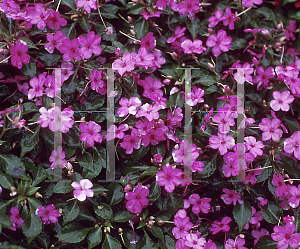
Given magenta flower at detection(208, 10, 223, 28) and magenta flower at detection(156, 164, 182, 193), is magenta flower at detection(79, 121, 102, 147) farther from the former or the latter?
magenta flower at detection(208, 10, 223, 28)

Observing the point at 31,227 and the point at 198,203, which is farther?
the point at 198,203

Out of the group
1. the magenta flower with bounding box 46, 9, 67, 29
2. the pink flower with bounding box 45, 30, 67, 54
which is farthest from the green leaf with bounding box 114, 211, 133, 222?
the magenta flower with bounding box 46, 9, 67, 29

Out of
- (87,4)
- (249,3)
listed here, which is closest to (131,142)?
(87,4)

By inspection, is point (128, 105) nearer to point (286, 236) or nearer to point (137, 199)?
point (137, 199)

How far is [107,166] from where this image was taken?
1.56 meters

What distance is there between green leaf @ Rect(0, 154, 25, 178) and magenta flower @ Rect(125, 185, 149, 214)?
0.51 meters

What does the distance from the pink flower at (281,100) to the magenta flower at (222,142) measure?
→ 1.25ft

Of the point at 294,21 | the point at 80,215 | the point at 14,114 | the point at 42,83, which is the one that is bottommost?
the point at 80,215

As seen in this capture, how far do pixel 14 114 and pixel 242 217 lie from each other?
1.25m

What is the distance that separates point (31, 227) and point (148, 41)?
3.61 feet

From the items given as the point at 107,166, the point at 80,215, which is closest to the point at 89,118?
the point at 107,166

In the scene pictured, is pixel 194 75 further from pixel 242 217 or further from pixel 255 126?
pixel 242 217

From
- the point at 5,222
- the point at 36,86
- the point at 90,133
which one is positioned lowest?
the point at 5,222

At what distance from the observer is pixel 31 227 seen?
1392 millimetres
